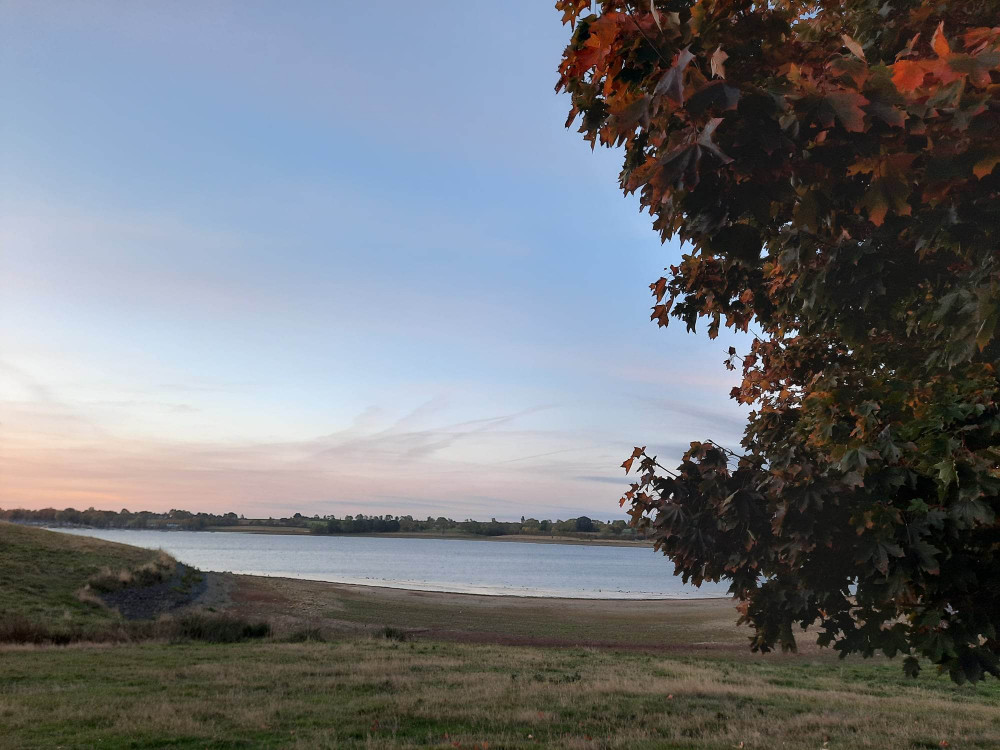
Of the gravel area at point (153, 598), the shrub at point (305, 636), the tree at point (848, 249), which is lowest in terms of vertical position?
the gravel area at point (153, 598)

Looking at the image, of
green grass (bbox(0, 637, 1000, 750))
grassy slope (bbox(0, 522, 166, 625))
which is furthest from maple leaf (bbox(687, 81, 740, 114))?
grassy slope (bbox(0, 522, 166, 625))

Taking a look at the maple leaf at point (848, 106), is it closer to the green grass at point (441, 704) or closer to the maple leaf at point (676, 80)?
the maple leaf at point (676, 80)

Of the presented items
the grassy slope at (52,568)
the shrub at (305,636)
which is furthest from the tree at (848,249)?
the grassy slope at (52,568)

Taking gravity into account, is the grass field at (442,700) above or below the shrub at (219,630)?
above

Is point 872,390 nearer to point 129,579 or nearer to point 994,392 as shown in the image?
point 994,392

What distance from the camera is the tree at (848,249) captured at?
13.4ft

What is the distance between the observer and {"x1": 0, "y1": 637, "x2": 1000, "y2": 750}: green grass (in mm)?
12477

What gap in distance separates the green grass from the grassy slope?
1368 centimetres

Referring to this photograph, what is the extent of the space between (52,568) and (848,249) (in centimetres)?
5279

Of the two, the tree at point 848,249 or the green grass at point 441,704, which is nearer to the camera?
the tree at point 848,249

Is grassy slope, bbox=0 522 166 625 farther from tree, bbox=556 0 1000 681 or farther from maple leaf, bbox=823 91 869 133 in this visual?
maple leaf, bbox=823 91 869 133

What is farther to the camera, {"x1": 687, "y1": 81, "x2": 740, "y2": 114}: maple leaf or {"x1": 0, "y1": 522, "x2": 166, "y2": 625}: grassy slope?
{"x1": 0, "y1": 522, "x2": 166, "y2": 625}: grassy slope

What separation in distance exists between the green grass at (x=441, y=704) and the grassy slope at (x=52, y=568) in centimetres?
1368

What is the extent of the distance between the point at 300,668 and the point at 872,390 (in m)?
19.4
